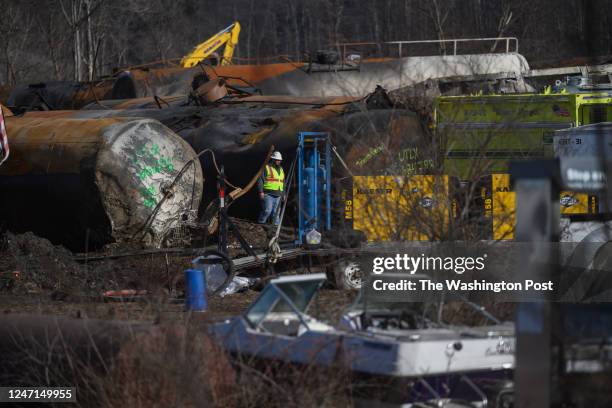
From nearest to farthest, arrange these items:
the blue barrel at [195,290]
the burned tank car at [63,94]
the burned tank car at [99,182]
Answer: the blue barrel at [195,290] → the burned tank car at [99,182] → the burned tank car at [63,94]

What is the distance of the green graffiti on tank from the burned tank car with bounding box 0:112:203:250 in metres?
0.02

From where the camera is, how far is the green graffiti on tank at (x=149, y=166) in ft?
51.9

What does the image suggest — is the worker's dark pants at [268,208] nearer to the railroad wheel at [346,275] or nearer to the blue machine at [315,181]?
the blue machine at [315,181]

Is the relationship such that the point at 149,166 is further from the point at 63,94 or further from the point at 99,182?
the point at 63,94

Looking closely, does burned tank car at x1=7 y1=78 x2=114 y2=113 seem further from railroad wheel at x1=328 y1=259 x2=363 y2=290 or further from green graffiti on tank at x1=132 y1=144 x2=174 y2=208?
railroad wheel at x1=328 y1=259 x2=363 y2=290

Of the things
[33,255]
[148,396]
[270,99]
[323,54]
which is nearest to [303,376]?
[148,396]

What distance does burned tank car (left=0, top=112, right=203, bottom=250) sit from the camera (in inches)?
611

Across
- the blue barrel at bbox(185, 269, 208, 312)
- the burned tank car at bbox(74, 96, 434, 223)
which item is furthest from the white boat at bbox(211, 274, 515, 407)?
the burned tank car at bbox(74, 96, 434, 223)

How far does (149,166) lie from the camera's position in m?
16.0

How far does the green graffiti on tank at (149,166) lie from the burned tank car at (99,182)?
0.02m

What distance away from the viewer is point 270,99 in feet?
67.8

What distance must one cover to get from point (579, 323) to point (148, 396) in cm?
314

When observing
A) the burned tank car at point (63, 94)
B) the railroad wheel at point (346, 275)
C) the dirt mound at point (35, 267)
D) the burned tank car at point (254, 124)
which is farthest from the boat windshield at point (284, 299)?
the burned tank car at point (63, 94)

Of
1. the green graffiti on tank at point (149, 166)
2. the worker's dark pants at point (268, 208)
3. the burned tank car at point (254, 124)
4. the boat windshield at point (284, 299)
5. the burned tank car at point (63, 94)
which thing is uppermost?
the burned tank car at point (63, 94)
